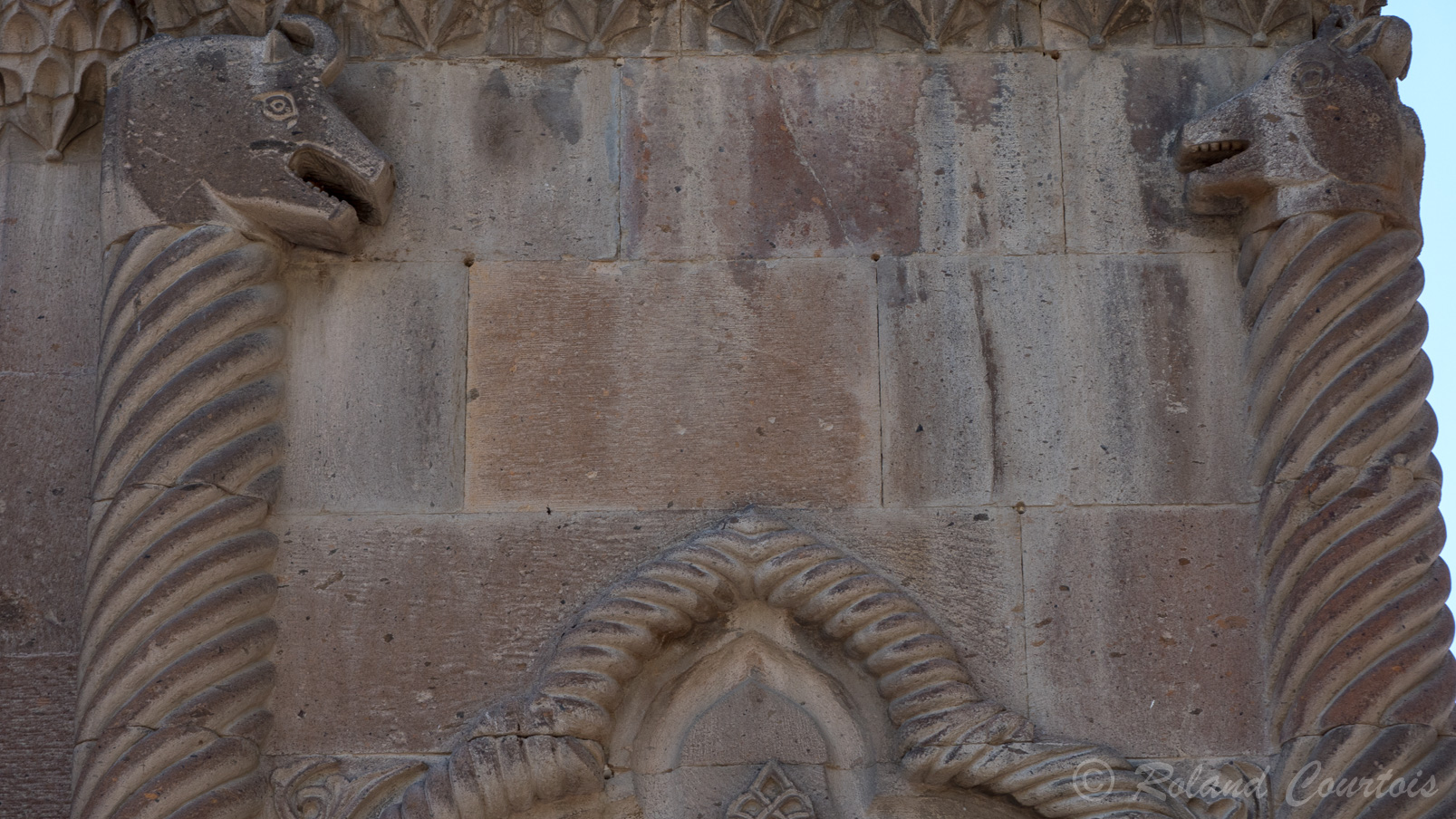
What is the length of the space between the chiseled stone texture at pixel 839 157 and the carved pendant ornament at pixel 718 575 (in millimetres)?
530

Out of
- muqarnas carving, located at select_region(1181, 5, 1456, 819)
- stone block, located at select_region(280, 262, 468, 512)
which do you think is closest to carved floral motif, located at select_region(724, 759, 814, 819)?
stone block, located at select_region(280, 262, 468, 512)

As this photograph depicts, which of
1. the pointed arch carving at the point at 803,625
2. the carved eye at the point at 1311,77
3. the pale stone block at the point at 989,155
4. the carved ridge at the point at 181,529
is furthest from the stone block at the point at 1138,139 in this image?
the carved ridge at the point at 181,529

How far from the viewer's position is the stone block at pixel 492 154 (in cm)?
522

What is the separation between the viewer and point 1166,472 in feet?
16.3

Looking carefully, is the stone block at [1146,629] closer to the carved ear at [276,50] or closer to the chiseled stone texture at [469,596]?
the chiseled stone texture at [469,596]

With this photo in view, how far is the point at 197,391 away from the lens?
488 centimetres

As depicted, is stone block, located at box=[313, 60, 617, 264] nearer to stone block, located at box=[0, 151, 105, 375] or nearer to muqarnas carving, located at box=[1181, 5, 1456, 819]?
stone block, located at box=[0, 151, 105, 375]

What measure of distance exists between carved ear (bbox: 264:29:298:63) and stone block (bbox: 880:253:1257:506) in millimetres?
1886

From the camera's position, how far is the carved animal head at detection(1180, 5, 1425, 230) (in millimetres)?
5051

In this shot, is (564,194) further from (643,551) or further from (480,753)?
(480,753)

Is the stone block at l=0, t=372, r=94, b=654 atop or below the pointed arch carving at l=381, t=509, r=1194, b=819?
atop

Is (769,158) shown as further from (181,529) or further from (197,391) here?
(181,529)

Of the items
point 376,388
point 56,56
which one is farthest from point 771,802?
point 56,56

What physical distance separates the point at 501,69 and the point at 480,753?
2109 millimetres
